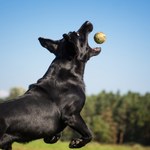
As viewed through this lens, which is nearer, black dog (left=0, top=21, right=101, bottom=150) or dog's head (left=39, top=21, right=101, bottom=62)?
black dog (left=0, top=21, right=101, bottom=150)

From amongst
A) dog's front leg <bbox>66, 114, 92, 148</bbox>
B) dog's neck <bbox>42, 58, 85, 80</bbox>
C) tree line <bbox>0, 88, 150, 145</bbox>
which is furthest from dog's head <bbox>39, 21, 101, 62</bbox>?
tree line <bbox>0, 88, 150, 145</bbox>

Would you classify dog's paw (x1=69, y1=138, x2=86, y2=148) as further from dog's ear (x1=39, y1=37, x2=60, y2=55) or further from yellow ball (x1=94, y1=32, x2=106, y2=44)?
yellow ball (x1=94, y1=32, x2=106, y2=44)

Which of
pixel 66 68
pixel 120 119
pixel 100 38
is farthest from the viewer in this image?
pixel 120 119

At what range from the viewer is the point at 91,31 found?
9.02 m

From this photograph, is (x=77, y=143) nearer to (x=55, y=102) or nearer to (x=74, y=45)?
(x=55, y=102)

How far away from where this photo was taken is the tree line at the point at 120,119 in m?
92.6

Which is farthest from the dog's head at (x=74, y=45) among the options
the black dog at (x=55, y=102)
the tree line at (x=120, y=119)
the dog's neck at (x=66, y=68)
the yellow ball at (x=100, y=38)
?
the tree line at (x=120, y=119)

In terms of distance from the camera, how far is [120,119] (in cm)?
9800

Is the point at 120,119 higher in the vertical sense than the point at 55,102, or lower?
lower

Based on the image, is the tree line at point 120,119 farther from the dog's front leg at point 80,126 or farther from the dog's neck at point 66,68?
the dog's front leg at point 80,126

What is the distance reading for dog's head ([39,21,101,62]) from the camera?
27.7 ft

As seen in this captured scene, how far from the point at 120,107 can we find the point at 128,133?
755 cm

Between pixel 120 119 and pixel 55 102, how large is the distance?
91645mm

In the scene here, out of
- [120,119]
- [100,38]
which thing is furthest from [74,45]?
[120,119]
